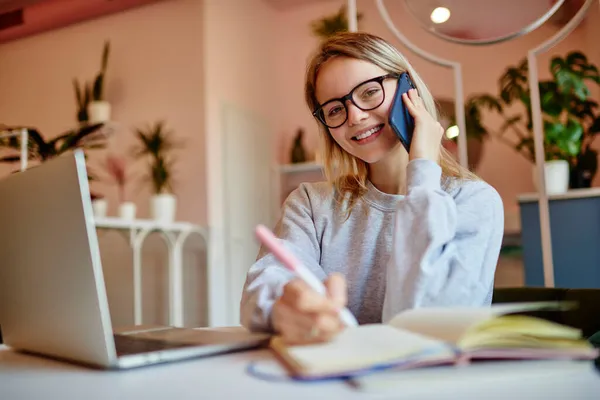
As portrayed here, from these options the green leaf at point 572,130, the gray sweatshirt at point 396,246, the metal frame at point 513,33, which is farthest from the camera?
the green leaf at point 572,130

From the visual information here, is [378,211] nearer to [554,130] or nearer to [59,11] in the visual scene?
[554,130]

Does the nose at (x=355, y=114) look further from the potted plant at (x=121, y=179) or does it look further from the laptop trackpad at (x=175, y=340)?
the potted plant at (x=121, y=179)

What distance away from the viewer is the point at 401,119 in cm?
99

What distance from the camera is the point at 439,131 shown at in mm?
988

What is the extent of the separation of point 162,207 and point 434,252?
2518 mm

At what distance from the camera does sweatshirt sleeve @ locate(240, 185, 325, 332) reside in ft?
2.28

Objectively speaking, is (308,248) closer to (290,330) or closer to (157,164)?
(290,330)

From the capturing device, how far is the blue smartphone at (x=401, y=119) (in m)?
0.98

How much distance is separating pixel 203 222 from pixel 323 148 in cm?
220

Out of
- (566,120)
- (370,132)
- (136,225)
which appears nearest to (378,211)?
(370,132)

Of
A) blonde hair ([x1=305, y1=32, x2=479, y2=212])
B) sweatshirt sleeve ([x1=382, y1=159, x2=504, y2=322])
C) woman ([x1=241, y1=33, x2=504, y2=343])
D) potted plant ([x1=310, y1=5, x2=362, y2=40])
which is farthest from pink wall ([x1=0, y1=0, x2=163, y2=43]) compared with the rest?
sweatshirt sleeve ([x1=382, y1=159, x2=504, y2=322])

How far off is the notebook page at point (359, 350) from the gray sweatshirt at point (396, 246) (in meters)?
0.20

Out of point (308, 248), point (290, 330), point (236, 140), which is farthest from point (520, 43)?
point (290, 330)

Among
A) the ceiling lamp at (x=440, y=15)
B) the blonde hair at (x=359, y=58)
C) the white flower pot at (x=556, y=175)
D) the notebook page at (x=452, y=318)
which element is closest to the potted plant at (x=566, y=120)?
the white flower pot at (x=556, y=175)
